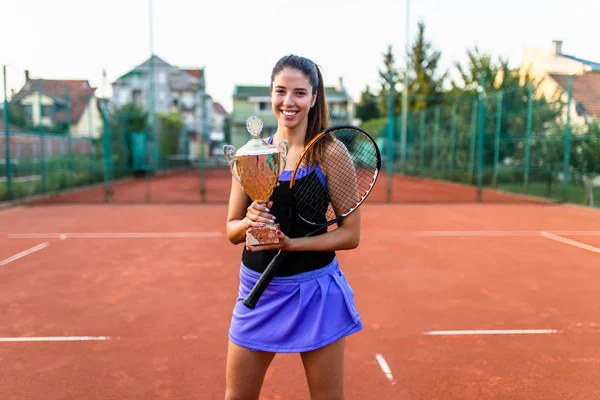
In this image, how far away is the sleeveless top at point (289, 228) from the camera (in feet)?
5.32

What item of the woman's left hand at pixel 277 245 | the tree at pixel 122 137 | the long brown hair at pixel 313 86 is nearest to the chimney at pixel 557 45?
the long brown hair at pixel 313 86

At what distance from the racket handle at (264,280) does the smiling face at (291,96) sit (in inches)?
16.7

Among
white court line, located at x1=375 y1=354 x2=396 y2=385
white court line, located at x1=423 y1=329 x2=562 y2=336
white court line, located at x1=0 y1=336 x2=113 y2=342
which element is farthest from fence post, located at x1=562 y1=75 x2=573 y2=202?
white court line, located at x1=0 y1=336 x2=113 y2=342

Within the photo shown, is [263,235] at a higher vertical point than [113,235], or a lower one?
higher

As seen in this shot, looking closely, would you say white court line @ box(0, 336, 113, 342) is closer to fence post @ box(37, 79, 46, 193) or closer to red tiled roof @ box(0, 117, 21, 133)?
red tiled roof @ box(0, 117, 21, 133)

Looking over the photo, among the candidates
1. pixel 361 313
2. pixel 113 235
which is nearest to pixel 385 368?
pixel 361 313

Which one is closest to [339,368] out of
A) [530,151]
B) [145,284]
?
[145,284]

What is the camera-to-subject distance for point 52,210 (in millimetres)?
10672

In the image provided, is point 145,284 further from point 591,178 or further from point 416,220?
point 591,178

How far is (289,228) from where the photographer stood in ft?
5.32

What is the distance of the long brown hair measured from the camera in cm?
162

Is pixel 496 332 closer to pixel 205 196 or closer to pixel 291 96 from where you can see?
pixel 291 96

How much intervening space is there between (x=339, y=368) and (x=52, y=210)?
1040cm

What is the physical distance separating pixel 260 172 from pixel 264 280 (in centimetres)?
33
